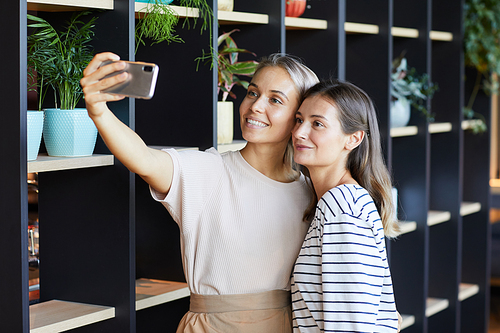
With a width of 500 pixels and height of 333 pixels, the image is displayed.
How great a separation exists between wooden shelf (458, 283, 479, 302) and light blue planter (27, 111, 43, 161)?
2641mm

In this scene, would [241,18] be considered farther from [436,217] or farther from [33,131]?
[436,217]

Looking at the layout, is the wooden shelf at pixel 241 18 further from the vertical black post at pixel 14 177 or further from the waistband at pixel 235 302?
the waistband at pixel 235 302

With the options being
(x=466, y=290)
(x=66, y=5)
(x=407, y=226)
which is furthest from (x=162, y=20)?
(x=466, y=290)

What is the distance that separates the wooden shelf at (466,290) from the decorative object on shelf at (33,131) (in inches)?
104

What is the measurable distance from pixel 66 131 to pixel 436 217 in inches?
82.9

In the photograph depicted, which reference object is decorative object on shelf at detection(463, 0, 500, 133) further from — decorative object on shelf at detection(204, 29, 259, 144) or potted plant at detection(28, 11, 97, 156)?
potted plant at detection(28, 11, 97, 156)

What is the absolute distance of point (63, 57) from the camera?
1.41 meters

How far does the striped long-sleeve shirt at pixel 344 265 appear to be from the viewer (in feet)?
4.07

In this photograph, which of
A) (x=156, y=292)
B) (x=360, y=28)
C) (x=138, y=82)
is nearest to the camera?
(x=138, y=82)

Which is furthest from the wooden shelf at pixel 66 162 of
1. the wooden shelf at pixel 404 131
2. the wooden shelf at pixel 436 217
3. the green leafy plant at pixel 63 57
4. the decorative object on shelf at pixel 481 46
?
the decorative object on shelf at pixel 481 46

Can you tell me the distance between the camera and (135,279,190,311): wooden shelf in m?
1.65

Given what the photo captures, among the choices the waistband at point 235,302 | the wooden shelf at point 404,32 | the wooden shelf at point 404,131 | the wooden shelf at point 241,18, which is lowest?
the waistband at point 235,302

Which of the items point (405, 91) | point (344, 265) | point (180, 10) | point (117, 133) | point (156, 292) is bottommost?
point (156, 292)

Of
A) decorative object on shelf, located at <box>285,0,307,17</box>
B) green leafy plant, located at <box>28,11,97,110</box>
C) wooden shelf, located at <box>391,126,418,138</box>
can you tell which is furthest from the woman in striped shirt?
wooden shelf, located at <box>391,126,418,138</box>
